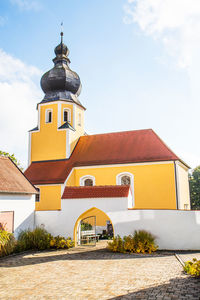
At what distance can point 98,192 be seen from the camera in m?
15.1

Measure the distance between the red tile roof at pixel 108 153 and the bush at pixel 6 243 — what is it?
802cm

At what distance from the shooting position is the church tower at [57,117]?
2461 cm

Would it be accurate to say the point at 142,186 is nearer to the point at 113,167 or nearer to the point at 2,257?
the point at 113,167

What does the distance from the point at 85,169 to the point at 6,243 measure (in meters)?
10.6

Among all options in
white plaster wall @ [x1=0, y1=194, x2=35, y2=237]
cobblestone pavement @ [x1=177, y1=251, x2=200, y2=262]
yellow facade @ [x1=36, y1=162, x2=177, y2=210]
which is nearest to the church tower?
yellow facade @ [x1=36, y1=162, x2=177, y2=210]

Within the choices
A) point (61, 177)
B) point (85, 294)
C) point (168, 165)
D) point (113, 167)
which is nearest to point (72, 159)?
point (61, 177)

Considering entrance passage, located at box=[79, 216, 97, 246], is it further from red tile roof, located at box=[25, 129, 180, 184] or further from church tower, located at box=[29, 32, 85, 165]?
church tower, located at box=[29, 32, 85, 165]

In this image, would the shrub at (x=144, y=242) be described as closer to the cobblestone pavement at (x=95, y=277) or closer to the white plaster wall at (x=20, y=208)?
the cobblestone pavement at (x=95, y=277)

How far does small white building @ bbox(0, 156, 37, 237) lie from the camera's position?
14.1m

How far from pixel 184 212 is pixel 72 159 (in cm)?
1227

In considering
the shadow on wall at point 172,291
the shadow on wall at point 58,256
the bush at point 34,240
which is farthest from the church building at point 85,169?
the shadow on wall at point 172,291

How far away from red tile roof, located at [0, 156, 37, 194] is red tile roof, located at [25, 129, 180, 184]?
15.6 ft

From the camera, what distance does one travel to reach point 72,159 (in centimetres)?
2352

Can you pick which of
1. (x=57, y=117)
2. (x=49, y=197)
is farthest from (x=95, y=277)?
(x=57, y=117)
